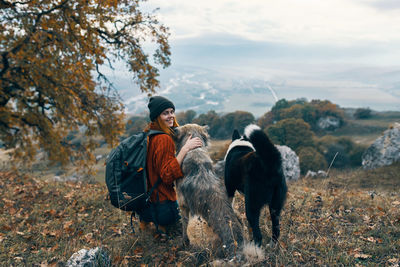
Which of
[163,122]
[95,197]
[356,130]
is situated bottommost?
[356,130]

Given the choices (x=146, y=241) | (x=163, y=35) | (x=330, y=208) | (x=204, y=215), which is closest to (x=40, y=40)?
(x=163, y=35)

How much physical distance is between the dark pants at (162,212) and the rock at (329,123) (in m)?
75.6

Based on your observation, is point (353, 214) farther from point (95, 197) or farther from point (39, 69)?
point (39, 69)

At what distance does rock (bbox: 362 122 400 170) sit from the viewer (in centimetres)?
2128

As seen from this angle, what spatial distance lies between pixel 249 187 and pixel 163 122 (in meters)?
1.89

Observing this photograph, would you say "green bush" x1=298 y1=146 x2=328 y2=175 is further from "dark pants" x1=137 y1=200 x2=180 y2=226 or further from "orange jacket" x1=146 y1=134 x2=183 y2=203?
"orange jacket" x1=146 y1=134 x2=183 y2=203

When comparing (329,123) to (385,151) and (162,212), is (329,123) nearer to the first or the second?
(385,151)

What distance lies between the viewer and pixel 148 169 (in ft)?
15.0

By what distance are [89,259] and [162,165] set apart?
1.70 m

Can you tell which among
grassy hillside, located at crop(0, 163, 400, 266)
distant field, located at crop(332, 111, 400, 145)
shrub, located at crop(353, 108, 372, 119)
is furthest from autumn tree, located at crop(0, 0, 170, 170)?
shrub, located at crop(353, 108, 372, 119)

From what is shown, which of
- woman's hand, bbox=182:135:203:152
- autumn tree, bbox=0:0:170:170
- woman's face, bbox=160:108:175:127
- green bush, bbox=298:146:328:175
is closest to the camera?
woman's hand, bbox=182:135:203:152

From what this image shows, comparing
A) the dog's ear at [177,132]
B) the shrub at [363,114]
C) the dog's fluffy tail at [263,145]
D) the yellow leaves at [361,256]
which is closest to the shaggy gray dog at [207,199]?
the dog's ear at [177,132]

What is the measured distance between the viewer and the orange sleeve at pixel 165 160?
165 inches

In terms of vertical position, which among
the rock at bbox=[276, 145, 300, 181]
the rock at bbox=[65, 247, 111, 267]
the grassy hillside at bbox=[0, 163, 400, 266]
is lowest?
the rock at bbox=[276, 145, 300, 181]
